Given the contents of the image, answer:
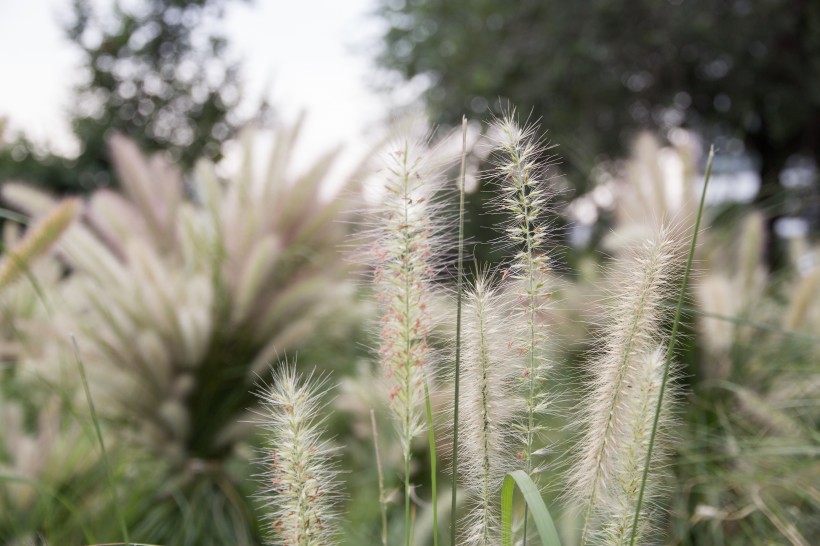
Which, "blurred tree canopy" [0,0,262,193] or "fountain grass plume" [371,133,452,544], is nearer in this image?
"fountain grass plume" [371,133,452,544]

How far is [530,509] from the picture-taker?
52cm

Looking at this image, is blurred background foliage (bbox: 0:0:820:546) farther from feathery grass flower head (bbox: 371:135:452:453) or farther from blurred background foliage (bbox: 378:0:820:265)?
blurred background foliage (bbox: 378:0:820:265)

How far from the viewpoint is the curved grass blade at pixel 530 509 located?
1.61ft

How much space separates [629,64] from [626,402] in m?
8.54

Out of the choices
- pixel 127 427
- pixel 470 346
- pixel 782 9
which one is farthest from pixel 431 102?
pixel 470 346

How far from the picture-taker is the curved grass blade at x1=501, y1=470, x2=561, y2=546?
0.49 meters

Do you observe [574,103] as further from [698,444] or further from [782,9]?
[698,444]

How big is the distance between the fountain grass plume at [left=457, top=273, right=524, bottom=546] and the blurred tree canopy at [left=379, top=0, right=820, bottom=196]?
6.97 metres

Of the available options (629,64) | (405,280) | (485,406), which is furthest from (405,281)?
(629,64)

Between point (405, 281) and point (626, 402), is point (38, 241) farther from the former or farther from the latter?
point (626, 402)

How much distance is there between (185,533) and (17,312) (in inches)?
49.7

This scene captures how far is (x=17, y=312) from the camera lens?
2.55m

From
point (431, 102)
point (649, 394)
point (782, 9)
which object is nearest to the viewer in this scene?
point (649, 394)

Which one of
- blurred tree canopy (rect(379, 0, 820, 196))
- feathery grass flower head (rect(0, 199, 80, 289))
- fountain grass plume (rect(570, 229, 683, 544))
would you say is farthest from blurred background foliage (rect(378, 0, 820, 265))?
fountain grass plume (rect(570, 229, 683, 544))
